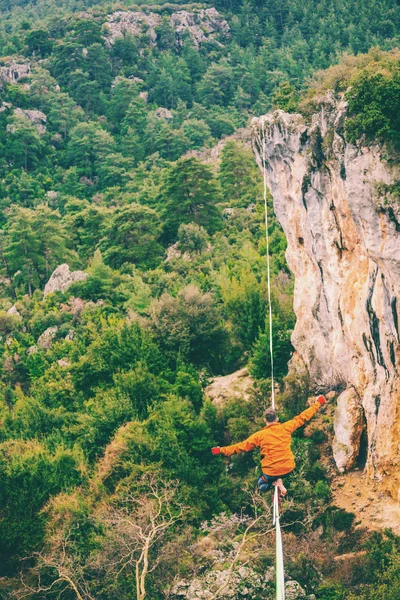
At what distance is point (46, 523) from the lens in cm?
2345

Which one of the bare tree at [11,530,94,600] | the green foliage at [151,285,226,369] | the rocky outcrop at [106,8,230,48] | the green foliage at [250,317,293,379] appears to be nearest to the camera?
the bare tree at [11,530,94,600]

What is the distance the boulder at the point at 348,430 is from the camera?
2277 centimetres

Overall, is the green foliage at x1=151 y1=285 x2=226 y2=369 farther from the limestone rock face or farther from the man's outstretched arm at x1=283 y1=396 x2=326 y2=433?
the man's outstretched arm at x1=283 y1=396 x2=326 y2=433

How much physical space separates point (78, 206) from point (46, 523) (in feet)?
120

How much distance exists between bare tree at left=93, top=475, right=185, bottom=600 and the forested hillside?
0.10 meters

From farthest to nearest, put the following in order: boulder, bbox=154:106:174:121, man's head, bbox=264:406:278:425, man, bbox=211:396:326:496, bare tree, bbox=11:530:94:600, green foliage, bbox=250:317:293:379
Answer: boulder, bbox=154:106:174:121, green foliage, bbox=250:317:293:379, bare tree, bbox=11:530:94:600, man, bbox=211:396:326:496, man's head, bbox=264:406:278:425

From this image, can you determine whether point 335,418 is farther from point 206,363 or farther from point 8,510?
point 8,510

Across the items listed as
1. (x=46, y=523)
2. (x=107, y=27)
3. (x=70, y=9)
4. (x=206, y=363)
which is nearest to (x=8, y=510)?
(x=46, y=523)

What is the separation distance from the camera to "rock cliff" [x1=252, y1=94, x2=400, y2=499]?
728 inches

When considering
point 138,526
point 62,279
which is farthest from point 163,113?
point 138,526

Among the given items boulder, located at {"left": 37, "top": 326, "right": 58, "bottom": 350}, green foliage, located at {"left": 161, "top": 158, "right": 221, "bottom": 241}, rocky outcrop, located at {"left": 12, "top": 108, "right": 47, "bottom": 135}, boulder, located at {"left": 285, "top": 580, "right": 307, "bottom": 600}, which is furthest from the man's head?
rocky outcrop, located at {"left": 12, "top": 108, "right": 47, "bottom": 135}

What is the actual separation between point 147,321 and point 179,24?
71.6 metres

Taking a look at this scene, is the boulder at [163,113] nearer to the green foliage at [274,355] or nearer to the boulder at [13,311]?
the boulder at [13,311]

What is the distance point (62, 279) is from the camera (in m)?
44.5
